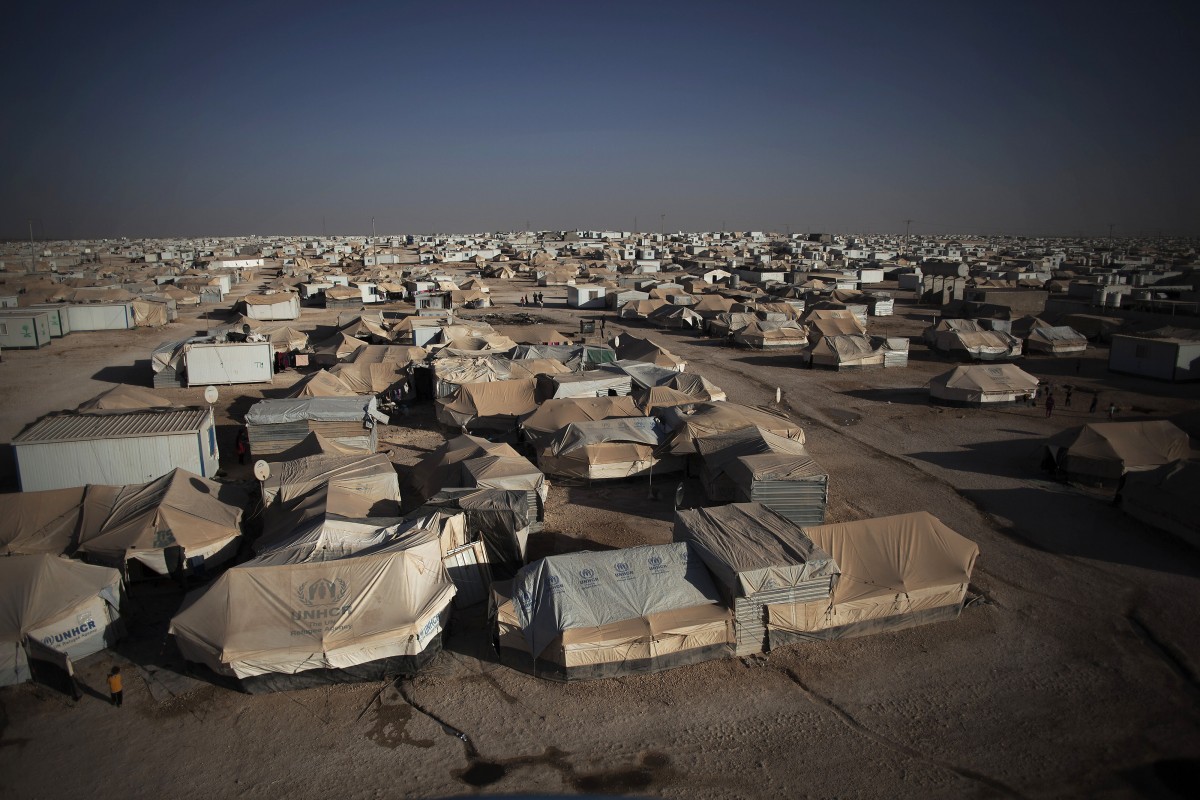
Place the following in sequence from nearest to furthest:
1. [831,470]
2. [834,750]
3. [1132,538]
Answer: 1. [834,750]
2. [1132,538]
3. [831,470]

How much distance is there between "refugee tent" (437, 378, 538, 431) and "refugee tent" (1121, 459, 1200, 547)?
1445 cm

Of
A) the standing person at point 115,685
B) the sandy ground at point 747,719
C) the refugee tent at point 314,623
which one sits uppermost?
the refugee tent at point 314,623

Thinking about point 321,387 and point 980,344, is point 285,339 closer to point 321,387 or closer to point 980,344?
point 321,387

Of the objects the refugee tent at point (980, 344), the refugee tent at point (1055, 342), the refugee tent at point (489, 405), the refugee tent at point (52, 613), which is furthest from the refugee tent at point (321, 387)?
the refugee tent at point (1055, 342)

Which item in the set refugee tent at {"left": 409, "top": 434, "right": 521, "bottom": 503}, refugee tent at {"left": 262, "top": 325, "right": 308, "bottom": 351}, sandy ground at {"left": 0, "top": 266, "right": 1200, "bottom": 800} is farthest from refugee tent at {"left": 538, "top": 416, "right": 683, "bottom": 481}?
refugee tent at {"left": 262, "top": 325, "right": 308, "bottom": 351}

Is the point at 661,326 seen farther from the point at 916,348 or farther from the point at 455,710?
the point at 455,710

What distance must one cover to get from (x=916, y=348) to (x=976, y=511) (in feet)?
77.7

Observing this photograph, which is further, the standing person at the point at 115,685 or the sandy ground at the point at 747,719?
the standing person at the point at 115,685

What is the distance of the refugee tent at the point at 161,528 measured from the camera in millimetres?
12094

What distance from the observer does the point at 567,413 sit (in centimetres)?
1919

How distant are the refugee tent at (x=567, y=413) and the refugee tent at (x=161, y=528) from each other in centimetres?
726

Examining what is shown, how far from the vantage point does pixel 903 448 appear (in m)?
20.4

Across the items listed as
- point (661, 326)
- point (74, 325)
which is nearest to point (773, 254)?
point (661, 326)

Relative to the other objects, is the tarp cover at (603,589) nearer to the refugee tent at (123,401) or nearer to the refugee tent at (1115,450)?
the refugee tent at (1115,450)
